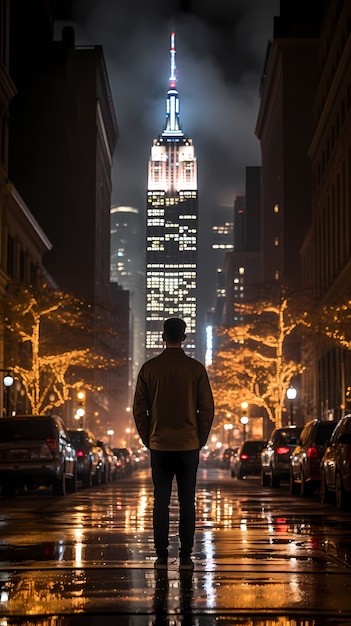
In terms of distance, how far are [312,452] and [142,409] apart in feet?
56.7

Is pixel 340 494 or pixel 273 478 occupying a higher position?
pixel 273 478

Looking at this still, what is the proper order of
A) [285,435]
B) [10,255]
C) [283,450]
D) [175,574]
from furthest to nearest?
[10,255] < [285,435] < [283,450] < [175,574]

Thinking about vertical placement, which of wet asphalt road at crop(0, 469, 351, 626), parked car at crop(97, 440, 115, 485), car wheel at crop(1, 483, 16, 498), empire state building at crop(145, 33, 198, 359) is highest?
empire state building at crop(145, 33, 198, 359)

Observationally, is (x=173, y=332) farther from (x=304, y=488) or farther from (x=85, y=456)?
(x=85, y=456)

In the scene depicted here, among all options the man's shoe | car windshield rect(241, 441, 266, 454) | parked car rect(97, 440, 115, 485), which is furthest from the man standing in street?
car windshield rect(241, 441, 266, 454)

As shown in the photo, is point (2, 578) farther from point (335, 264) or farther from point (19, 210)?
point (335, 264)

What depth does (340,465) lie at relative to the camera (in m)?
21.7

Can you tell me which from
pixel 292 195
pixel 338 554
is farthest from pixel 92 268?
pixel 338 554

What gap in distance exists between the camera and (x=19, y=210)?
75750 millimetres

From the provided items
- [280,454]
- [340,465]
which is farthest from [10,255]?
[340,465]

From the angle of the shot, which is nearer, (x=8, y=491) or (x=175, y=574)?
(x=175, y=574)

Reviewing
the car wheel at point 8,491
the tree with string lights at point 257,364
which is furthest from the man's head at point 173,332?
the tree with string lights at point 257,364

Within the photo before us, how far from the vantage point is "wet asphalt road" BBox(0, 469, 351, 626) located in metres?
7.98

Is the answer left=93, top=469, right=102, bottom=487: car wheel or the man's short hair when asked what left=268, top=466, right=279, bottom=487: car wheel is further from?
the man's short hair
